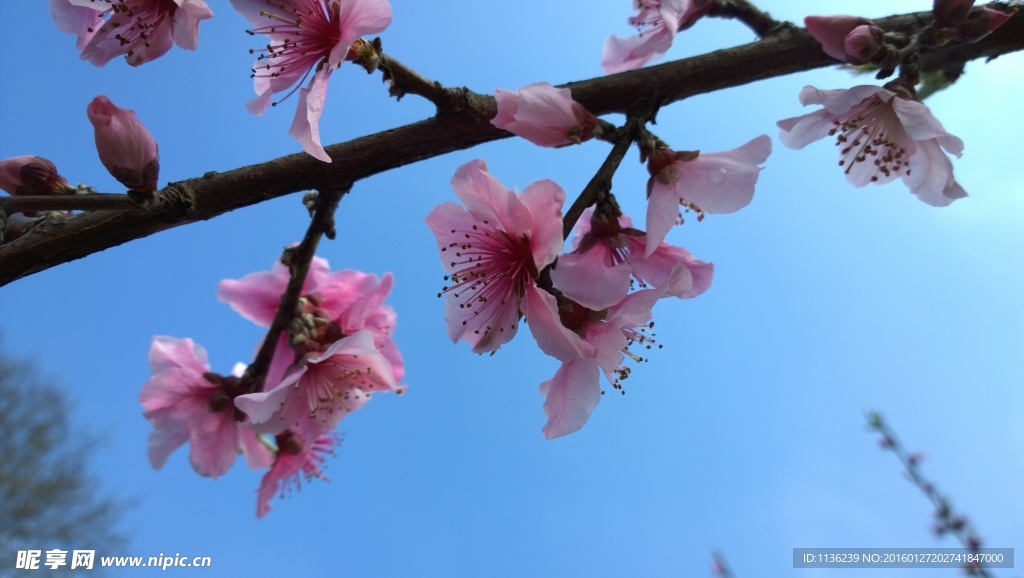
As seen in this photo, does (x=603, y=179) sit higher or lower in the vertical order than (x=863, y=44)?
lower

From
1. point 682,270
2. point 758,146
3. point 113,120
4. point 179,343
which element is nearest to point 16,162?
point 113,120

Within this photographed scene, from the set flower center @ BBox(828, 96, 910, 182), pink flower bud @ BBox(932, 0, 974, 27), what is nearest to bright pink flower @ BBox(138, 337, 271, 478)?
flower center @ BBox(828, 96, 910, 182)

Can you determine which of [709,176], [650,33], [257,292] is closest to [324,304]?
[257,292]

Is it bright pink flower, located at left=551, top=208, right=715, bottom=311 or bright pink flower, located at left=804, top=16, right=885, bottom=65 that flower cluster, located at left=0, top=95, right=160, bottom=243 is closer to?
bright pink flower, located at left=551, top=208, right=715, bottom=311

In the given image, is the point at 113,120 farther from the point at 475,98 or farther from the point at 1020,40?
the point at 1020,40

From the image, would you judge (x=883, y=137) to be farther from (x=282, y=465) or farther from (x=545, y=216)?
(x=282, y=465)

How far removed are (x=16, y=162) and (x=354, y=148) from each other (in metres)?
0.65

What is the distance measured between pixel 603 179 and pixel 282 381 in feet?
3.19

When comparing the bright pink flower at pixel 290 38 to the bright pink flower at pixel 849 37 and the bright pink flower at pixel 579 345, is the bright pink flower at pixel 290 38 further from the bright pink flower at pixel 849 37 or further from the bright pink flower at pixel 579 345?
the bright pink flower at pixel 849 37

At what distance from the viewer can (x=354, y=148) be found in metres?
1.22

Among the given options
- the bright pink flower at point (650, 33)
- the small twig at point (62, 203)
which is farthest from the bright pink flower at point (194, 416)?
the bright pink flower at point (650, 33)

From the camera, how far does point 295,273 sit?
1.56 m

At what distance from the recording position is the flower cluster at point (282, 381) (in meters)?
1.63

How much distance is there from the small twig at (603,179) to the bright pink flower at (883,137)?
13.9 inches
